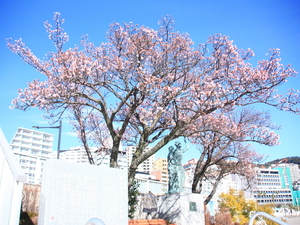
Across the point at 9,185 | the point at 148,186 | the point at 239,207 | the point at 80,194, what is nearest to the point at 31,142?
the point at 148,186

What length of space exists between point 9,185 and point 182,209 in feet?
24.7

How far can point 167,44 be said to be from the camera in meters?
11.0

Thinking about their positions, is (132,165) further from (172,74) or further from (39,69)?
(39,69)

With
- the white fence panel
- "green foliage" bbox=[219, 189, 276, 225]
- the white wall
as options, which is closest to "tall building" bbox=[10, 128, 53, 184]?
the white fence panel

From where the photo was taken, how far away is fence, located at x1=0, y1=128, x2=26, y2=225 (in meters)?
5.43

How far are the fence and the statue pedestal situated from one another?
23.1ft

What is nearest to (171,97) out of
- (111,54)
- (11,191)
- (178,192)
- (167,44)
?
(167,44)

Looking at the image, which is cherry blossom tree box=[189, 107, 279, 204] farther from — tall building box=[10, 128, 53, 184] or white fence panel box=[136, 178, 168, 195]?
tall building box=[10, 128, 53, 184]

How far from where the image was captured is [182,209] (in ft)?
36.4

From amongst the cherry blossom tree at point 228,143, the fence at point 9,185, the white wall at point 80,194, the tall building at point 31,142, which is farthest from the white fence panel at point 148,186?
the tall building at point 31,142

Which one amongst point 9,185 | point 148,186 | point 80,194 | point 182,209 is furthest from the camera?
point 148,186

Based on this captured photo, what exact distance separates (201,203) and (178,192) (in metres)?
1.21

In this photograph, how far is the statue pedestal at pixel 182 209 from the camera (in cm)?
1108

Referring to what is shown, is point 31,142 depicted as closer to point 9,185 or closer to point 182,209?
point 182,209
